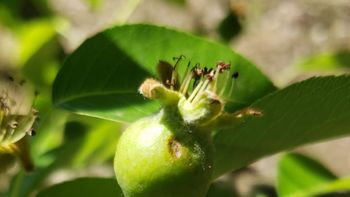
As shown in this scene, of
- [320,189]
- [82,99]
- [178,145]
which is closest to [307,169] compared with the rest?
[320,189]

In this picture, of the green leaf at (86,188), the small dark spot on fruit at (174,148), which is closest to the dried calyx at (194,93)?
the small dark spot on fruit at (174,148)

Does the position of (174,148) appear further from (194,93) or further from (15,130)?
(15,130)

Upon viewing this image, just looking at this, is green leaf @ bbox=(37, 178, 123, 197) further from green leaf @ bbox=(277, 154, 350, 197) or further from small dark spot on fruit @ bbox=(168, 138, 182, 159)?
green leaf @ bbox=(277, 154, 350, 197)

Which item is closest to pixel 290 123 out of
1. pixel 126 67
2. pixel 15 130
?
pixel 126 67

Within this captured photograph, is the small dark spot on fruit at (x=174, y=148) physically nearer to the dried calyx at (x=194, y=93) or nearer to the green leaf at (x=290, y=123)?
the dried calyx at (x=194, y=93)

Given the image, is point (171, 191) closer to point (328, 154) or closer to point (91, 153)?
point (91, 153)
